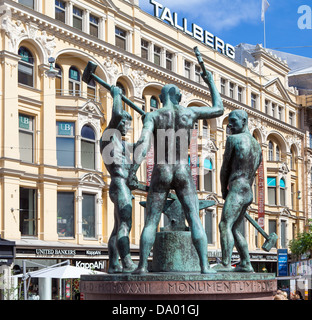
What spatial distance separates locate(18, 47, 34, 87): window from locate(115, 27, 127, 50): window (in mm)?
6871

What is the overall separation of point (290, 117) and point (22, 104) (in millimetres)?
30756

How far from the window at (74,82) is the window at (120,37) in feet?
12.8

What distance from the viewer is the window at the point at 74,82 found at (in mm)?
33688

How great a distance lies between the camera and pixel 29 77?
103ft

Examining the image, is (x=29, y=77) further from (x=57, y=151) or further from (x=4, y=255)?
(x=4, y=255)

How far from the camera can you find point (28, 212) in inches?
1200

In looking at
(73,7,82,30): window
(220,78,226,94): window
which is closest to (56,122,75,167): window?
(73,7,82,30): window

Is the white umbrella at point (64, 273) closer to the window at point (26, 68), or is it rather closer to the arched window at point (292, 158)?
the window at point (26, 68)

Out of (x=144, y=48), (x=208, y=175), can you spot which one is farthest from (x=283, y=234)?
(x=144, y=48)

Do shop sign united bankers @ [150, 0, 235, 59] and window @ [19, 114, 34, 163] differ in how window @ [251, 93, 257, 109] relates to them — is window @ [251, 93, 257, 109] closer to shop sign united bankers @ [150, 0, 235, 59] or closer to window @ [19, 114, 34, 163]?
shop sign united bankers @ [150, 0, 235, 59]

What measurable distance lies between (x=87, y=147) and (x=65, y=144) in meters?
1.40

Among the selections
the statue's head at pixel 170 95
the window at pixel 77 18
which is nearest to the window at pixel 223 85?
the window at pixel 77 18

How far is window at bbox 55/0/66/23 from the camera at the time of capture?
32844 mm
